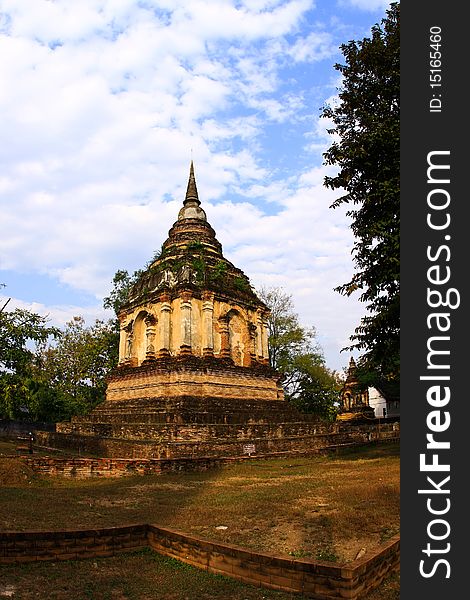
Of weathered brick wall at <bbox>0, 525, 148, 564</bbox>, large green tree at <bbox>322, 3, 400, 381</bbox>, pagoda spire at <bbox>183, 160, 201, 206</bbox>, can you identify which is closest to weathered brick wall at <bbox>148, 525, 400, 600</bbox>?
weathered brick wall at <bbox>0, 525, 148, 564</bbox>

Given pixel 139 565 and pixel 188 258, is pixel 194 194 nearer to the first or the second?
pixel 188 258

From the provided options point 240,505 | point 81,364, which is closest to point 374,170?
point 240,505

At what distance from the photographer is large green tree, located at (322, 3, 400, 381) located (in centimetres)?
1305

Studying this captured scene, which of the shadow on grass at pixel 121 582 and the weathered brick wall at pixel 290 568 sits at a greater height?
the weathered brick wall at pixel 290 568

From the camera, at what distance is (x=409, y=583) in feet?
14.3

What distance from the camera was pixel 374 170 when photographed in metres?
14.0

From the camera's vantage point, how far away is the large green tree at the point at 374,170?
13.1m

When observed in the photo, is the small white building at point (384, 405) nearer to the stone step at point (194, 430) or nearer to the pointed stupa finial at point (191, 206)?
the stone step at point (194, 430)

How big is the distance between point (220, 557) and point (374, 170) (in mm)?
11614

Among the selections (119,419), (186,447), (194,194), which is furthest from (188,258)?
(186,447)

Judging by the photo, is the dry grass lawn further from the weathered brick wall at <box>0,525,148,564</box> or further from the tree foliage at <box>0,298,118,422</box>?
the tree foliage at <box>0,298,118,422</box>

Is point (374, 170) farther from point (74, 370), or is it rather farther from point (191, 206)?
point (74, 370)

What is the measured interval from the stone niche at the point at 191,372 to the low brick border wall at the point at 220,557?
27.4 feet

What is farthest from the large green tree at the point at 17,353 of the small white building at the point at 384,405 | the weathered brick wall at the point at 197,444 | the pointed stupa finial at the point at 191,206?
the small white building at the point at 384,405
